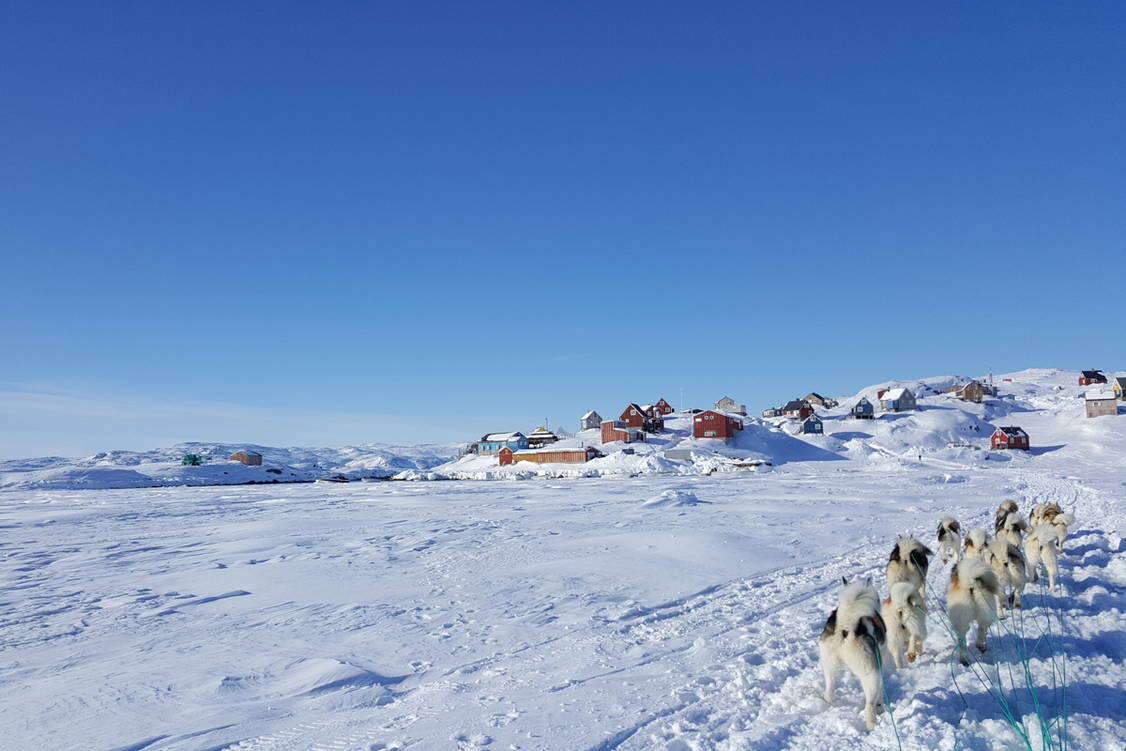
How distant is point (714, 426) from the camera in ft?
226

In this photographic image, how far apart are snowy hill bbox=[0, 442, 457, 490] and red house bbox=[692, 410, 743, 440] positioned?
37.8 meters

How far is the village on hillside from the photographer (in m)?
64.2

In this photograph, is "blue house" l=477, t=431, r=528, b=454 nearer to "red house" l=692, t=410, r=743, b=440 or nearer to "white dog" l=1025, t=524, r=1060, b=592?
"red house" l=692, t=410, r=743, b=440

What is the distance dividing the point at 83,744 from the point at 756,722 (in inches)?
220

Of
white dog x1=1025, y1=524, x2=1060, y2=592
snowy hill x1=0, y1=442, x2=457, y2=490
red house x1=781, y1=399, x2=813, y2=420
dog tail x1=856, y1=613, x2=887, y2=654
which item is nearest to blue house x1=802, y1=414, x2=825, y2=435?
red house x1=781, y1=399, x2=813, y2=420

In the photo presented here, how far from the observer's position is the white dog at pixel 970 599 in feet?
19.3

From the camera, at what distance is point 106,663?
747cm

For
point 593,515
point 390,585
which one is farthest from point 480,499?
point 390,585

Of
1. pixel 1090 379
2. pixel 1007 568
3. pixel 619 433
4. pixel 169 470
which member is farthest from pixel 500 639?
pixel 1090 379

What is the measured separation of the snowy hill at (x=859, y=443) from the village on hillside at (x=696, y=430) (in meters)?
0.50

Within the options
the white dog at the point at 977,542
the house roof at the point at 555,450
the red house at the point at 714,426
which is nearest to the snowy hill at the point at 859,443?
the red house at the point at 714,426

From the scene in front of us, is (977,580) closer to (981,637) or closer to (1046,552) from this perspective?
(981,637)

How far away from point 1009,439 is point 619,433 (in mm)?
39765

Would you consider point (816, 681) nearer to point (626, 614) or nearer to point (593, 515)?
point (626, 614)
